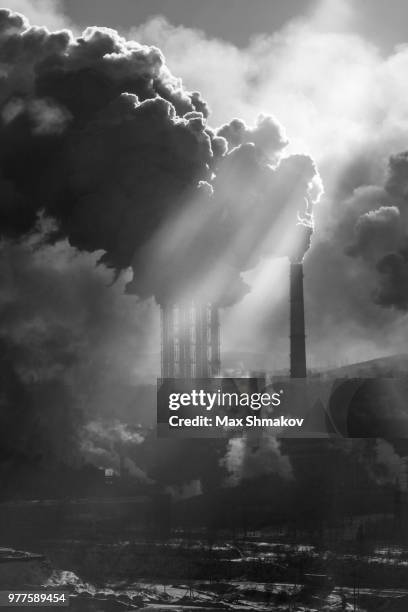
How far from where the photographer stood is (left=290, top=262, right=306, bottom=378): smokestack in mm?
130875

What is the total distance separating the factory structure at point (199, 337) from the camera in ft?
428

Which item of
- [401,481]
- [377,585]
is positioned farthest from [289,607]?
[401,481]

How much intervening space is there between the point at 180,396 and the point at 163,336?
8.77 metres

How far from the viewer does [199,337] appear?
133 meters

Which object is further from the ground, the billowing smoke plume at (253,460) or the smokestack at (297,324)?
the smokestack at (297,324)

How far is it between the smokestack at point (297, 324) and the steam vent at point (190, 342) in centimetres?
950

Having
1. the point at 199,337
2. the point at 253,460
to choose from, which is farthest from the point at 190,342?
the point at 253,460

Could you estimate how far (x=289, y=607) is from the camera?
10856 centimetres

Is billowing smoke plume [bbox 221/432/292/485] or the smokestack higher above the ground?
the smokestack

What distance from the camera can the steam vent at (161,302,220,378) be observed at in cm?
13012

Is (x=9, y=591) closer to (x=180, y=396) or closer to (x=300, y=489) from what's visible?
(x=180, y=396)

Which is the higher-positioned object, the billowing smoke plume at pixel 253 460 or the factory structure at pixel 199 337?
the factory structure at pixel 199 337

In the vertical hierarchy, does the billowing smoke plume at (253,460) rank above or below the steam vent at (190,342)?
below

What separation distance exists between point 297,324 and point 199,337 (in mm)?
12315
